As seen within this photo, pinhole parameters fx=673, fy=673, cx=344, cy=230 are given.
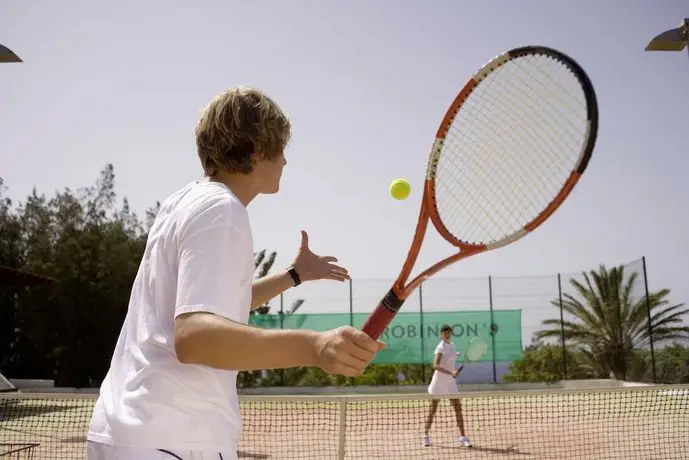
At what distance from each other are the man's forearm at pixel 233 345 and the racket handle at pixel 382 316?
1.75 ft

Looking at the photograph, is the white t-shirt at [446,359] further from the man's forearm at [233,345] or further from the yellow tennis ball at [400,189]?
the man's forearm at [233,345]

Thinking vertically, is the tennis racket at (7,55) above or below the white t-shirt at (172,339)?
above

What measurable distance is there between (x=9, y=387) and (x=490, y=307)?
12.4 metres

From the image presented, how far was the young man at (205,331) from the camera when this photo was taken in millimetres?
1387

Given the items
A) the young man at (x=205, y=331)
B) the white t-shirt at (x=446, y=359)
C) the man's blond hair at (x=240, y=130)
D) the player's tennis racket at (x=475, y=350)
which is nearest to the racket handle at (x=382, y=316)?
the young man at (x=205, y=331)

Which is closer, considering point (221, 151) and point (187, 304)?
point (187, 304)

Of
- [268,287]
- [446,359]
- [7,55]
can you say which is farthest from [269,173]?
[446,359]

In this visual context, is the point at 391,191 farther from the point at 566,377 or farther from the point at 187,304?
the point at 566,377

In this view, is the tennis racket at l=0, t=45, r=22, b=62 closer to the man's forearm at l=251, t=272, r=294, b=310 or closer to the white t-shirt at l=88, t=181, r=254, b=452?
the man's forearm at l=251, t=272, r=294, b=310

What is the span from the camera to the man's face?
1.74 meters

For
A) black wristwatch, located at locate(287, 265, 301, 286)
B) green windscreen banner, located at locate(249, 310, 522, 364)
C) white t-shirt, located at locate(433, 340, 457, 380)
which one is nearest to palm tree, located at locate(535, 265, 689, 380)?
green windscreen banner, located at locate(249, 310, 522, 364)

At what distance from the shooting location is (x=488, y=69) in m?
3.07

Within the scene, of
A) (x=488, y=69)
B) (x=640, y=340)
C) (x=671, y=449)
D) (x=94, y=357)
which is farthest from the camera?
(x=94, y=357)

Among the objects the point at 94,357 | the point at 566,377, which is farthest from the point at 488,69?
the point at 94,357
